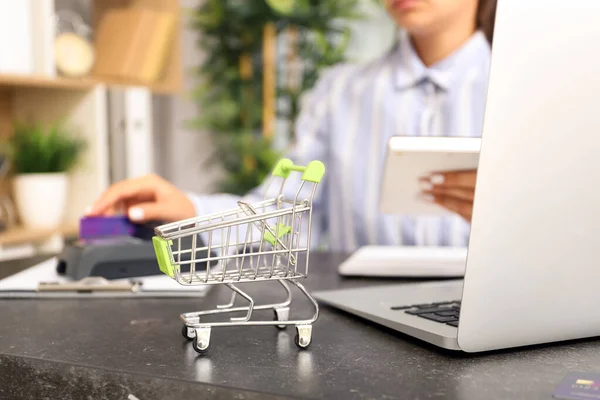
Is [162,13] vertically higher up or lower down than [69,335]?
higher up

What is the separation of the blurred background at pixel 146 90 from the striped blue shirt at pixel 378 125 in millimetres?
715

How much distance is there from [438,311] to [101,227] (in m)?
0.60

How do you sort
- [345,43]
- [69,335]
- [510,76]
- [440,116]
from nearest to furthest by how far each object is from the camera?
[510,76] → [69,335] → [440,116] → [345,43]

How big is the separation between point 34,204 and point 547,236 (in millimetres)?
1848

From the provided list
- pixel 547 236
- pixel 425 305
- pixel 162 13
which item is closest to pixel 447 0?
pixel 425 305

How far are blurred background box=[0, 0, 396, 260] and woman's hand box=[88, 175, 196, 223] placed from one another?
1.11ft

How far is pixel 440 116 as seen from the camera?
1.65 m

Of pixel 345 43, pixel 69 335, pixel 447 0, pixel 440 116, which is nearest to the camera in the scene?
pixel 69 335

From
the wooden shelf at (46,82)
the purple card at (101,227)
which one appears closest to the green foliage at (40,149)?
the wooden shelf at (46,82)

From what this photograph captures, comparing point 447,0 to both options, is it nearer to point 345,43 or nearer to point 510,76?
point 510,76

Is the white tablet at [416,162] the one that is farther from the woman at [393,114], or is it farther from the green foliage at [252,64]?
the green foliage at [252,64]

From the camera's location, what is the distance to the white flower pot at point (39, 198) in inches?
81.3

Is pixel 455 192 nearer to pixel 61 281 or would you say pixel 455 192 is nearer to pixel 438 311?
pixel 438 311

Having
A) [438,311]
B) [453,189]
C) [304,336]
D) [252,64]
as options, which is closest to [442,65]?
[453,189]
